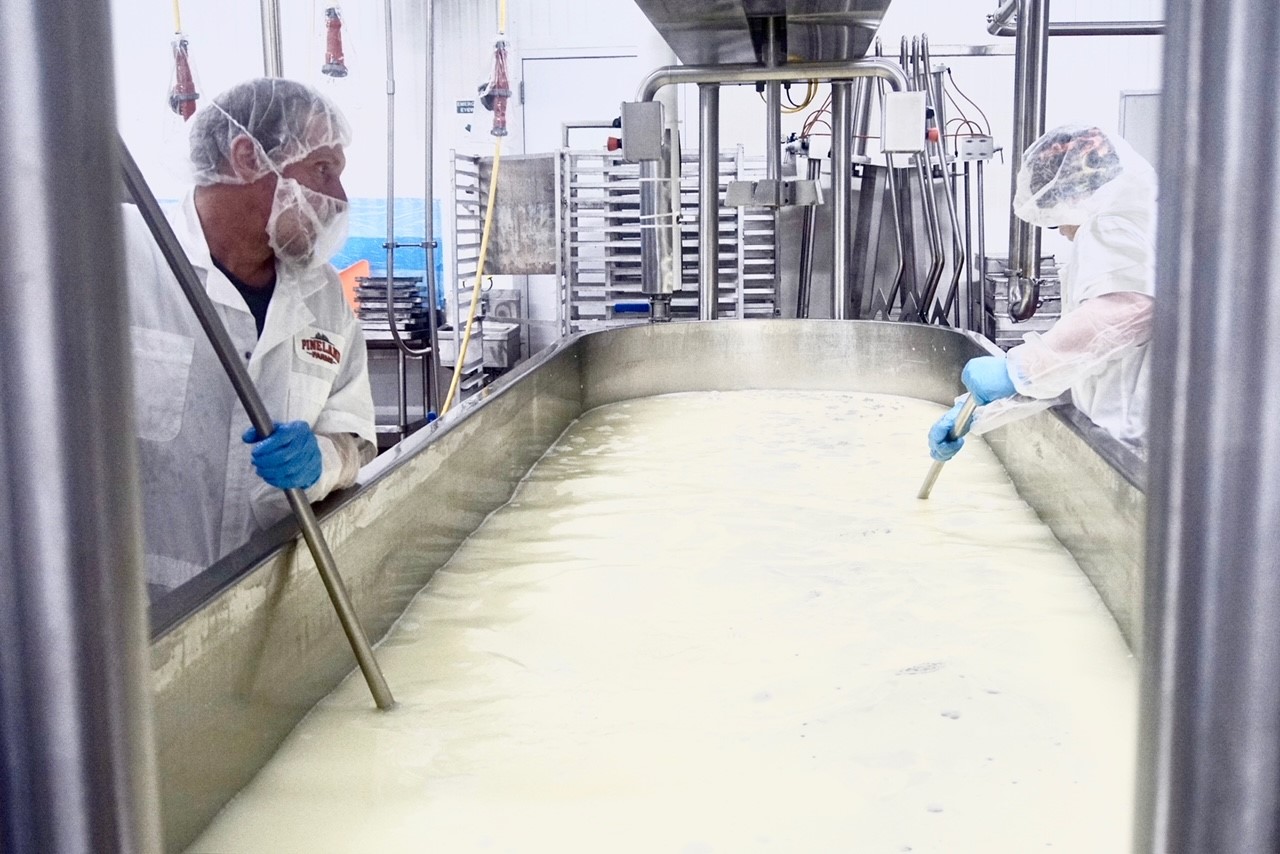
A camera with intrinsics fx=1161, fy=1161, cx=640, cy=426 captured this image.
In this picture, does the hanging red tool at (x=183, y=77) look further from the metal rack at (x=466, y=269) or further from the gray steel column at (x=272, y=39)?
the metal rack at (x=466, y=269)

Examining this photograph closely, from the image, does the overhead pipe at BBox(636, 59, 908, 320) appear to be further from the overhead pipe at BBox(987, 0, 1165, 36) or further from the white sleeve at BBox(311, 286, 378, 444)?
the white sleeve at BBox(311, 286, 378, 444)

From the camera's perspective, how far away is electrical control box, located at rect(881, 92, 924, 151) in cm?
321

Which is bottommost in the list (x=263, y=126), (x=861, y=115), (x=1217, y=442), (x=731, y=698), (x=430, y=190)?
(x=731, y=698)

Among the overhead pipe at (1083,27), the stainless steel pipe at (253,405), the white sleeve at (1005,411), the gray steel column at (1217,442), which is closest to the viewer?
the gray steel column at (1217,442)

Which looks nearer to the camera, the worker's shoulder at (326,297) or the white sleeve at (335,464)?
the white sleeve at (335,464)

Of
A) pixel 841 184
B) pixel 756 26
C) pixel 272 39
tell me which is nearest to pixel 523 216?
pixel 841 184

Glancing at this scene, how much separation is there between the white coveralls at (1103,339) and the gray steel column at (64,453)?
6.34ft

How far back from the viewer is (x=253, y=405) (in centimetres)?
113

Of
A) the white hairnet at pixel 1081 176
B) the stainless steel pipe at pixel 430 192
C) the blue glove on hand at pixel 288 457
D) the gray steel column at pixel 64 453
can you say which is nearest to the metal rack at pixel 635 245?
the stainless steel pipe at pixel 430 192

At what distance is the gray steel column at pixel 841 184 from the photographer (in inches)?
146

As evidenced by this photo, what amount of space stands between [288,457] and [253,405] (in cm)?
10

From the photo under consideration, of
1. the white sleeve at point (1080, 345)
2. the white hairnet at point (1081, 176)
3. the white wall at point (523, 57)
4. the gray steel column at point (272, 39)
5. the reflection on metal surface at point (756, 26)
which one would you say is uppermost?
the white wall at point (523, 57)

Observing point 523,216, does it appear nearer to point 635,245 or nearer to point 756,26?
point 635,245

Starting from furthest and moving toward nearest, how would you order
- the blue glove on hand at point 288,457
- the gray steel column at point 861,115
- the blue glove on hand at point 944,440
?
the gray steel column at point 861,115 < the blue glove on hand at point 944,440 < the blue glove on hand at point 288,457
